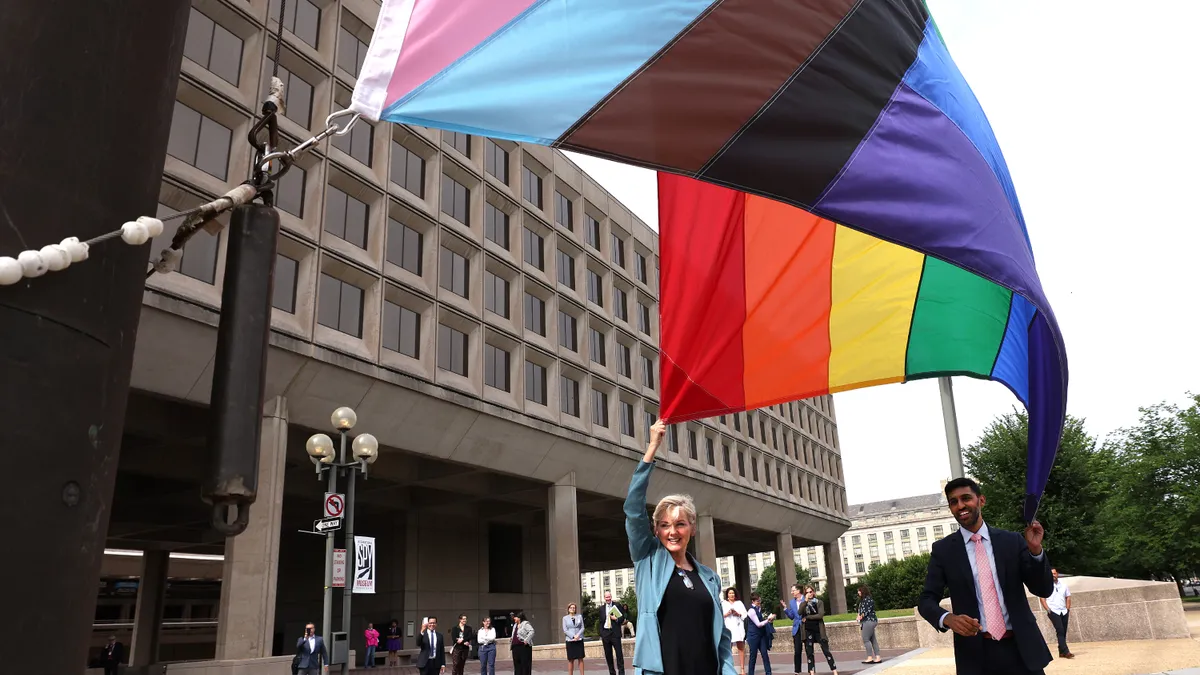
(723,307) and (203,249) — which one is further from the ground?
(203,249)

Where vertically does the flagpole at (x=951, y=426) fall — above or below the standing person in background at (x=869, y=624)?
above

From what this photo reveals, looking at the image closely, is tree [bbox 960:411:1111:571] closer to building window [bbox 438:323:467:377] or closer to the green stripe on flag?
building window [bbox 438:323:467:377]

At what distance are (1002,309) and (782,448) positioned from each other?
170ft

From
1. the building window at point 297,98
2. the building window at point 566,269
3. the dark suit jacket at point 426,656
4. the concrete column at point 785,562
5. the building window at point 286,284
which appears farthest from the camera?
the concrete column at point 785,562

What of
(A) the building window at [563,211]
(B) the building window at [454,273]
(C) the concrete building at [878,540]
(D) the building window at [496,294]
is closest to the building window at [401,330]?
(B) the building window at [454,273]

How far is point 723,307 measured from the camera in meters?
6.76

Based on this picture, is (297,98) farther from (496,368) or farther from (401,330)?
(496,368)

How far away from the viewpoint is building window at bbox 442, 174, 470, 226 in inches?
1229

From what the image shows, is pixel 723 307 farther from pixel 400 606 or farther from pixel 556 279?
pixel 400 606

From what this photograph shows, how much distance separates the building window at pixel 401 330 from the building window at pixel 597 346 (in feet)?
37.9

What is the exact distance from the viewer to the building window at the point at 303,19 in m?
26.1

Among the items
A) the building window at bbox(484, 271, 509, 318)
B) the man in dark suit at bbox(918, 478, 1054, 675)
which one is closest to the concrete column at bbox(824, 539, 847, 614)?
the building window at bbox(484, 271, 509, 318)

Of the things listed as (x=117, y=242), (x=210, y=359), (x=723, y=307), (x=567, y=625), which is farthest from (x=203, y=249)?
(x=117, y=242)

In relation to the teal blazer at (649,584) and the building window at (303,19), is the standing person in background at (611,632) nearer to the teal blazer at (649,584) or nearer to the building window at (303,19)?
the teal blazer at (649,584)
